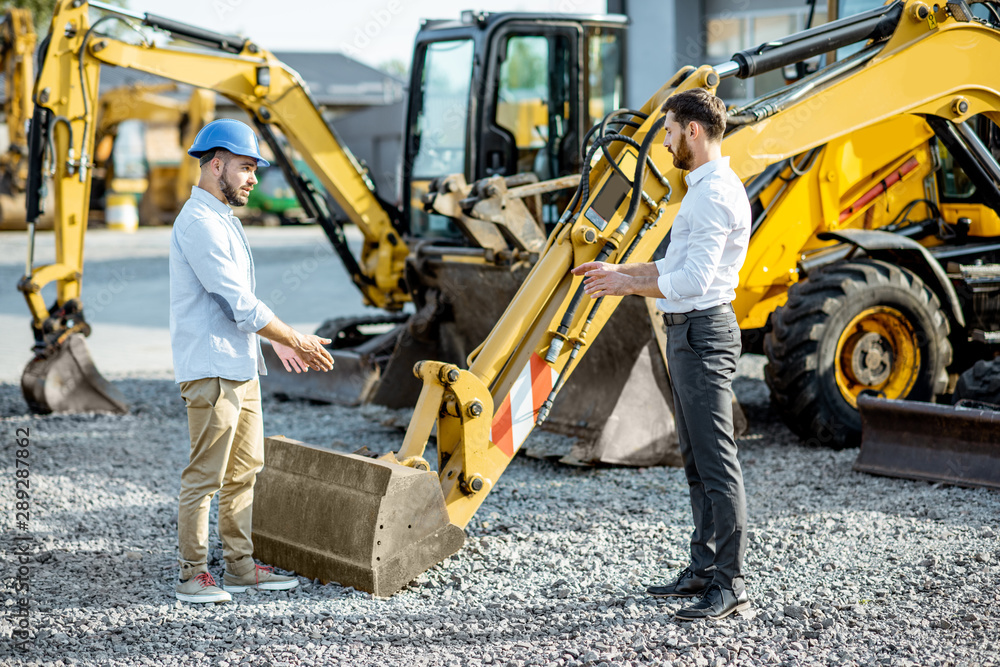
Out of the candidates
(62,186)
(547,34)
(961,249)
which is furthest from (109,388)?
(961,249)

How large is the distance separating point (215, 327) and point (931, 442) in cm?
379

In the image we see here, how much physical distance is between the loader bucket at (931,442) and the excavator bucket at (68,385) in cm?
547

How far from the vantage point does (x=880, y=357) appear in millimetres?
6492

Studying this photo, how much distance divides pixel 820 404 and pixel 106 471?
4.25 metres

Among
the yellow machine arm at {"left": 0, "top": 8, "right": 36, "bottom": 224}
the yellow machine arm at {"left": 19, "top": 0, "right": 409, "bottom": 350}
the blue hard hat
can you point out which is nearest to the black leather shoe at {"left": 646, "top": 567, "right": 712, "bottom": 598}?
the blue hard hat

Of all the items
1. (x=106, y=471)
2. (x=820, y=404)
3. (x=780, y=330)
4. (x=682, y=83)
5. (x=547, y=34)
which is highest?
(x=547, y=34)

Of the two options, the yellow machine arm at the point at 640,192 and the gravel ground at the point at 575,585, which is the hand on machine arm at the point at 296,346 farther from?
the gravel ground at the point at 575,585

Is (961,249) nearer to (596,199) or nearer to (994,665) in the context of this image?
(596,199)

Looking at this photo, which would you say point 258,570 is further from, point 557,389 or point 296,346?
point 557,389

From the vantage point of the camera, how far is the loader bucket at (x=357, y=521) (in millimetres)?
3973

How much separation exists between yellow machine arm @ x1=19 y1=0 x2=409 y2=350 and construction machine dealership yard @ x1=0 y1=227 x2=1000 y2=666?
181 cm

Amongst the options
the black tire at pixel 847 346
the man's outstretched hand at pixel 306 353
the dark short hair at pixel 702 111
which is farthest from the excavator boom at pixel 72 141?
the dark short hair at pixel 702 111

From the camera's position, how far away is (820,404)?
6.18 m

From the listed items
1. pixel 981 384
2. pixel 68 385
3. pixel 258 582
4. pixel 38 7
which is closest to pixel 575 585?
pixel 258 582
